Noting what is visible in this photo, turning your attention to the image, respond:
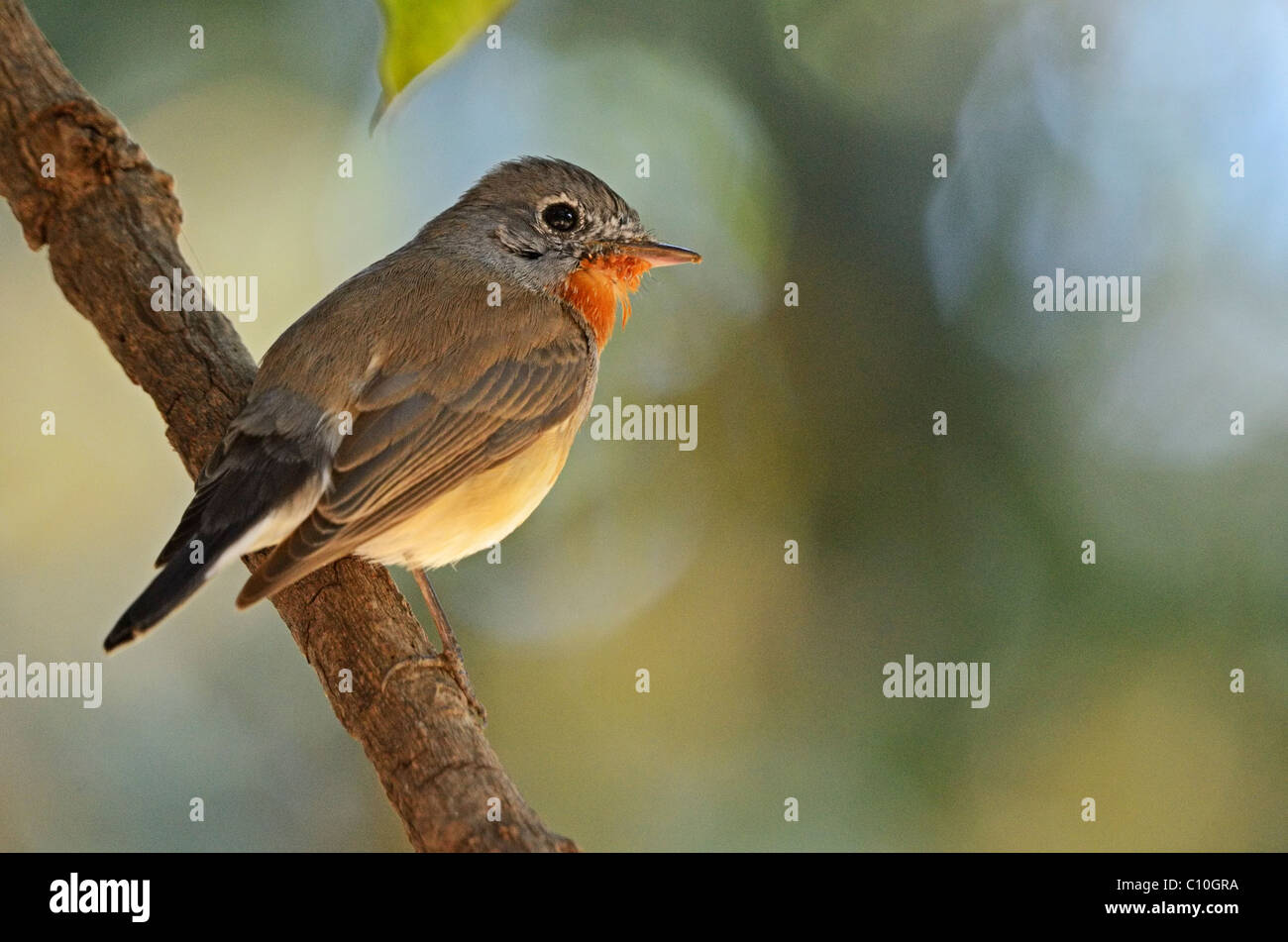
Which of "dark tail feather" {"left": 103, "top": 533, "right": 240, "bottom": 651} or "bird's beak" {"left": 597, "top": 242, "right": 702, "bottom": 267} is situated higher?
"bird's beak" {"left": 597, "top": 242, "right": 702, "bottom": 267}

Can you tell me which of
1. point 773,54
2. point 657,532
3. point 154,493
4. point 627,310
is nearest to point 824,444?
point 657,532

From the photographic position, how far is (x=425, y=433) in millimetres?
3658

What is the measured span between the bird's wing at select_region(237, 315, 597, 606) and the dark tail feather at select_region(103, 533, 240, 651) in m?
0.13

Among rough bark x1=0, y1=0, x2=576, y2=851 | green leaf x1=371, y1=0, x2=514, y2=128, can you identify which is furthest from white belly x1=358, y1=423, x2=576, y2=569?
green leaf x1=371, y1=0, x2=514, y2=128

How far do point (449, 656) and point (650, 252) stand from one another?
5.37ft

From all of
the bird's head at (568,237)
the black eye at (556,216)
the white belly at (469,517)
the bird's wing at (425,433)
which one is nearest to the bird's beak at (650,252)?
the bird's head at (568,237)

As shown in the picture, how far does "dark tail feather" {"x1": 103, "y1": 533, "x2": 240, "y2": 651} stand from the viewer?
9.48 feet

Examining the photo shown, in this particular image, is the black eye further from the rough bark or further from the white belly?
the rough bark

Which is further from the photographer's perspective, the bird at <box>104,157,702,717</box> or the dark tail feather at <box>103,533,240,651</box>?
the bird at <box>104,157,702,717</box>

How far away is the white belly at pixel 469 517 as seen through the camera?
364cm

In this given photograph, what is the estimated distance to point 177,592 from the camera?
2.96 metres

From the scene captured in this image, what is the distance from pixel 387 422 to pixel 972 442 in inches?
104

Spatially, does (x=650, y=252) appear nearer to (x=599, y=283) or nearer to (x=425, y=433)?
(x=599, y=283)

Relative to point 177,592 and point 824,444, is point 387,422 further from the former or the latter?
point 824,444
